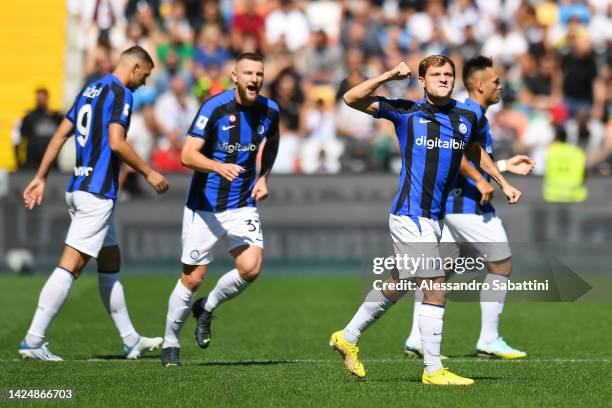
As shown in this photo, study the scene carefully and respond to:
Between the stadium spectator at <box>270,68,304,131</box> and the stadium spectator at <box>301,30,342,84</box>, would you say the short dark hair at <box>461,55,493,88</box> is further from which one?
the stadium spectator at <box>301,30,342,84</box>

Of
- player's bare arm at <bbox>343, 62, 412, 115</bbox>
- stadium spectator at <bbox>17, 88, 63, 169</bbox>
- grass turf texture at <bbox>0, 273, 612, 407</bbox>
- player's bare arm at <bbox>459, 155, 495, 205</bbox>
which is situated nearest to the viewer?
grass turf texture at <bbox>0, 273, 612, 407</bbox>

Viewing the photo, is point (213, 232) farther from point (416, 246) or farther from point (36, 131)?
point (36, 131)

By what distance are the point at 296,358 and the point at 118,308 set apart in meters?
1.48

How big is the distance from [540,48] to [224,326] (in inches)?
468

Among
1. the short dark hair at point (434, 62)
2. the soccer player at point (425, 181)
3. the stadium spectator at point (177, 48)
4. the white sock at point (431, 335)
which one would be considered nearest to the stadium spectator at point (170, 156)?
the stadium spectator at point (177, 48)

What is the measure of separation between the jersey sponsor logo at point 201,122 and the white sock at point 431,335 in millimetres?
2189

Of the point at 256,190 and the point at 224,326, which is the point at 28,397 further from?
the point at 224,326

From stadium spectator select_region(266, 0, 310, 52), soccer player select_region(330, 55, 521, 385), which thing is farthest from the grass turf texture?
stadium spectator select_region(266, 0, 310, 52)

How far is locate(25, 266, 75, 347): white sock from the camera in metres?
9.68

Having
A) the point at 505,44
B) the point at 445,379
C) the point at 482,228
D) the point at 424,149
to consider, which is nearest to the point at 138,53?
the point at 424,149

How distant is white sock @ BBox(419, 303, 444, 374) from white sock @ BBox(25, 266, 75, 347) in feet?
9.93

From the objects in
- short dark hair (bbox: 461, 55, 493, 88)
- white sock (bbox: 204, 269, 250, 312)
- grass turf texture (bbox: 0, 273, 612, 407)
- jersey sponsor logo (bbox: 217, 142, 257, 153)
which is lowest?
grass turf texture (bbox: 0, 273, 612, 407)

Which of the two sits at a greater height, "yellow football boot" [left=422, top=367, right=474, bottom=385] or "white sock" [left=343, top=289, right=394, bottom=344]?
"white sock" [left=343, top=289, right=394, bottom=344]

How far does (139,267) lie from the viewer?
18.1m
